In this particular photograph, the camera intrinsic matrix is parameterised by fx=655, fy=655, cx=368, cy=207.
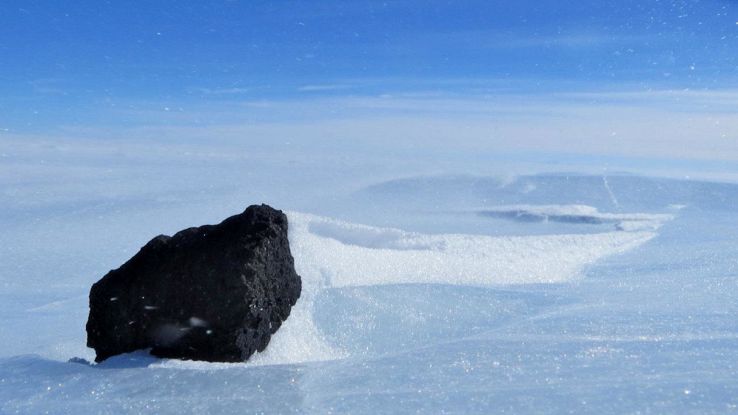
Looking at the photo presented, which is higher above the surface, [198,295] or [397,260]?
[198,295]

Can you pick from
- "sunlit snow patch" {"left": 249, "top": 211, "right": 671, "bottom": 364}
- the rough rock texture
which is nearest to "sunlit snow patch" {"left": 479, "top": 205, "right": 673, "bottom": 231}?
Answer: "sunlit snow patch" {"left": 249, "top": 211, "right": 671, "bottom": 364}

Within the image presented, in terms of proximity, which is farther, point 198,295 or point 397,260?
point 397,260

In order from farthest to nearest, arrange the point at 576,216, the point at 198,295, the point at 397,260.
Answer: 1. the point at 576,216
2. the point at 397,260
3. the point at 198,295

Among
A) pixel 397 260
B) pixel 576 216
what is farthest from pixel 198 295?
pixel 576 216

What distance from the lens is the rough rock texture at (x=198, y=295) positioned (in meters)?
4.38

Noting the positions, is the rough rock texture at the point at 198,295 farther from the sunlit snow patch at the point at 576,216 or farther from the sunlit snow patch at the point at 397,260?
the sunlit snow patch at the point at 576,216

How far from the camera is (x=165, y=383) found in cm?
373

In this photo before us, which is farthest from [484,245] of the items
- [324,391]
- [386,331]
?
[324,391]

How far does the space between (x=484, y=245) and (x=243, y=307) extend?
5876 millimetres

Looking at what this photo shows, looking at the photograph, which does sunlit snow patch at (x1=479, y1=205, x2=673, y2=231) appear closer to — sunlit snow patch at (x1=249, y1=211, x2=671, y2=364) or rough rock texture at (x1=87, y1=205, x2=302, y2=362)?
sunlit snow patch at (x1=249, y1=211, x2=671, y2=364)

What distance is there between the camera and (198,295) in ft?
14.6

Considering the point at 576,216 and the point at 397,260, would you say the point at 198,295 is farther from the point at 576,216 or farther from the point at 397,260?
the point at 576,216

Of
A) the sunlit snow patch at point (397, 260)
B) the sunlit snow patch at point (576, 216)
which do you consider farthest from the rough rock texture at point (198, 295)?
the sunlit snow patch at point (576, 216)

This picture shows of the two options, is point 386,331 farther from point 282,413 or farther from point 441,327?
point 282,413
